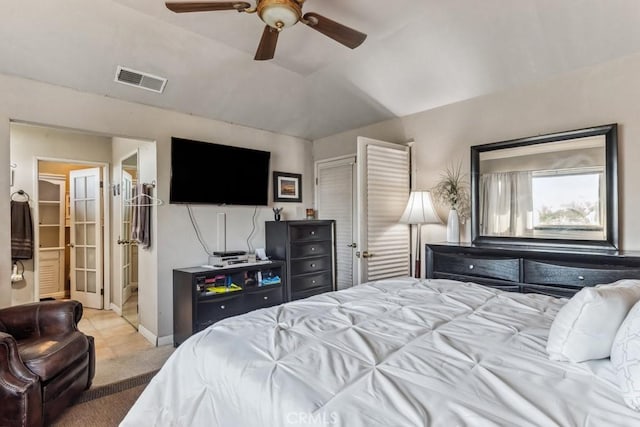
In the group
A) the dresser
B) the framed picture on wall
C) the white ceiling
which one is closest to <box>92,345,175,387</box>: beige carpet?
the dresser

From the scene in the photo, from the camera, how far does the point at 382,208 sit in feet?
12.3

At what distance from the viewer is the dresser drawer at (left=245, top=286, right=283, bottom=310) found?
12.4 feet

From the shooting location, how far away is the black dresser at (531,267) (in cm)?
230

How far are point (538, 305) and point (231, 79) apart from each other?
10.7 feet

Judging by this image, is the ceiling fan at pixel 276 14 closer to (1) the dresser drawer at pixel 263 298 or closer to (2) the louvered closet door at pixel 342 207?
(2) the louvered closet door at pixel 342 207

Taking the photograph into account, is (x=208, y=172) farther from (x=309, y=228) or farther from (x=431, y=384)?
(x=431, y=384)

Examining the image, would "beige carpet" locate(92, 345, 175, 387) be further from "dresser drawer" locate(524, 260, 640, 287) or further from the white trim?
"dresser drawer" locate(524, 260, 640, 287)

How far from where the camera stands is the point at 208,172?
3811 millimetres

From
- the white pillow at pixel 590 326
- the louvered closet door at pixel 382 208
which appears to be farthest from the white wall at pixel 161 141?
the white pillow at pixel 590 326

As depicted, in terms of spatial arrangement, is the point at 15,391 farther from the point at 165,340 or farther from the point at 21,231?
the point at 21,231

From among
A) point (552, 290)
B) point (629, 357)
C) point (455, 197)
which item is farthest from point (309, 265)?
point (629, 357)

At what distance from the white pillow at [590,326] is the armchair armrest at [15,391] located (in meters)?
2.59

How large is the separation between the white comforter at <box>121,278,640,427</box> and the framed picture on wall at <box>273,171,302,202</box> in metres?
2.95

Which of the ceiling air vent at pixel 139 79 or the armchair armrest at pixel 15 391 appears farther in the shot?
the ceiling air vent at pixel 139 79
